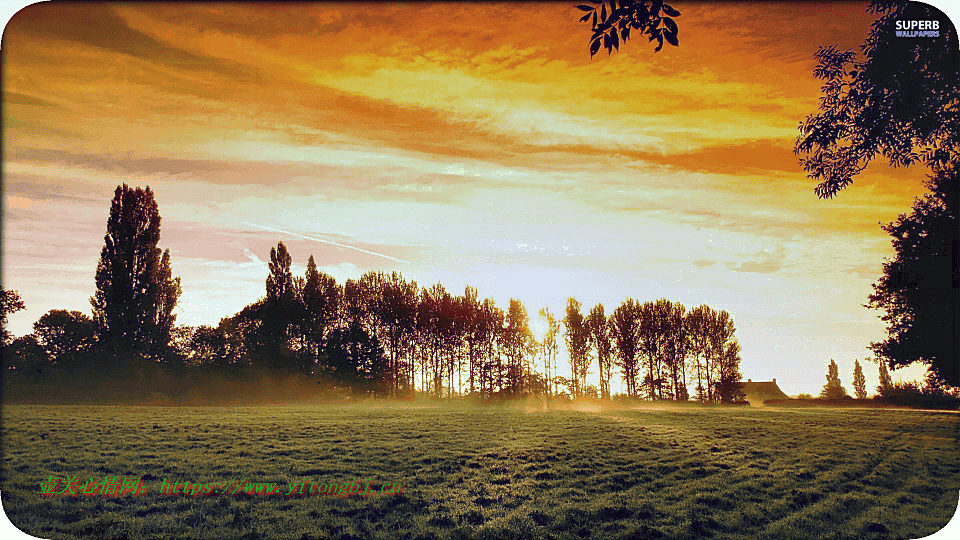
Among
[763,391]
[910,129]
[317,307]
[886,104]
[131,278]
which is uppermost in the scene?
[131,278]

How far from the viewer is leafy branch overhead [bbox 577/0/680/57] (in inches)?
201

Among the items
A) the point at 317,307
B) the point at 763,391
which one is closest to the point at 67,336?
the point at 317,307

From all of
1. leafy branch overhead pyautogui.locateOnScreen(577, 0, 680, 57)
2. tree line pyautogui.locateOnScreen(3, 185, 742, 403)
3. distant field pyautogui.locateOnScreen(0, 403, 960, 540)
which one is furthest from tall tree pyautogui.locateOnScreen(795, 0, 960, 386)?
tree line pyautogui.locateOnScreen(3, 185, 742, 403)

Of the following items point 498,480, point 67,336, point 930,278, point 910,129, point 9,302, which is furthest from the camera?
point 67,336

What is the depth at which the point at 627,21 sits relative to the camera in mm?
5449

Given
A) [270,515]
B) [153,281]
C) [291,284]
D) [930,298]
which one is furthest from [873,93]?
[291,284]

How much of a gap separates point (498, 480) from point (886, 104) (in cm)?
985

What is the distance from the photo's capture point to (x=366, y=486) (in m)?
9.03

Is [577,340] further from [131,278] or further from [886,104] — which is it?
[886,104]

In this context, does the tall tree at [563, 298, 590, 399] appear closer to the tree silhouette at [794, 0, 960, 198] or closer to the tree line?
the tree line

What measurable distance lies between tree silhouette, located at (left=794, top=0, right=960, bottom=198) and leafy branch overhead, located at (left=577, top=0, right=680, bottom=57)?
4.82m

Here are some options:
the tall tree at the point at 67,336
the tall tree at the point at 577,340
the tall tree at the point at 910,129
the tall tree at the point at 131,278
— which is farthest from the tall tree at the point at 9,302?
the tall tree at the point at 577,340

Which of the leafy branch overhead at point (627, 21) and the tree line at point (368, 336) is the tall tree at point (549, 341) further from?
the leafy branch overhead at point (627, 21)

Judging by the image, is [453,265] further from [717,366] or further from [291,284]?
[717,366]
